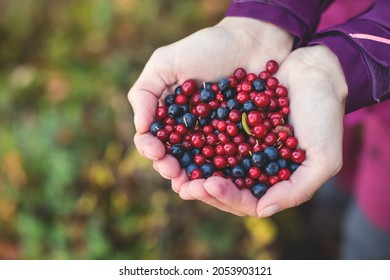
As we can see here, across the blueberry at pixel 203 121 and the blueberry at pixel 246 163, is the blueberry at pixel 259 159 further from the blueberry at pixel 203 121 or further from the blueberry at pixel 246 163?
the blueberry at pixel 203 121

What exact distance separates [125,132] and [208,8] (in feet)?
3.77

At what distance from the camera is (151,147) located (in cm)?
163

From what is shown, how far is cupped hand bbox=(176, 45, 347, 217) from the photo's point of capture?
5.05 ft

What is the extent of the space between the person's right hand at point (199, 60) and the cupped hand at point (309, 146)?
0.16 metres

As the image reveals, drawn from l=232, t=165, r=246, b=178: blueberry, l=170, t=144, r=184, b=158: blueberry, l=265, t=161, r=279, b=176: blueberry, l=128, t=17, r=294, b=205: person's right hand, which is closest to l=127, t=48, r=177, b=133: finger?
l=128, t=17, r=294, b=205: person's right hand

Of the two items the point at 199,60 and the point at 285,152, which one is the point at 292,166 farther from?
the point at 199,60

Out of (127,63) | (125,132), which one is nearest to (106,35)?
(127,63)

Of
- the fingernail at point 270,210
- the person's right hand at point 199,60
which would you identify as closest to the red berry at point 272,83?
the person's right hand at point 199,60

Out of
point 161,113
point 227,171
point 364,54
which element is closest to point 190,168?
point 227,171

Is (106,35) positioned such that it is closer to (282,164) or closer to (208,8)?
(208,8)

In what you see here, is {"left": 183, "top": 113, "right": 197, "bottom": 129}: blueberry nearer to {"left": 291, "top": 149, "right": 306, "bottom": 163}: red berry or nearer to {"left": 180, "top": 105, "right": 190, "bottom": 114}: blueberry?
{"left": 180, "top": 105, "right": 190, "bottom": 114}: blueberry
